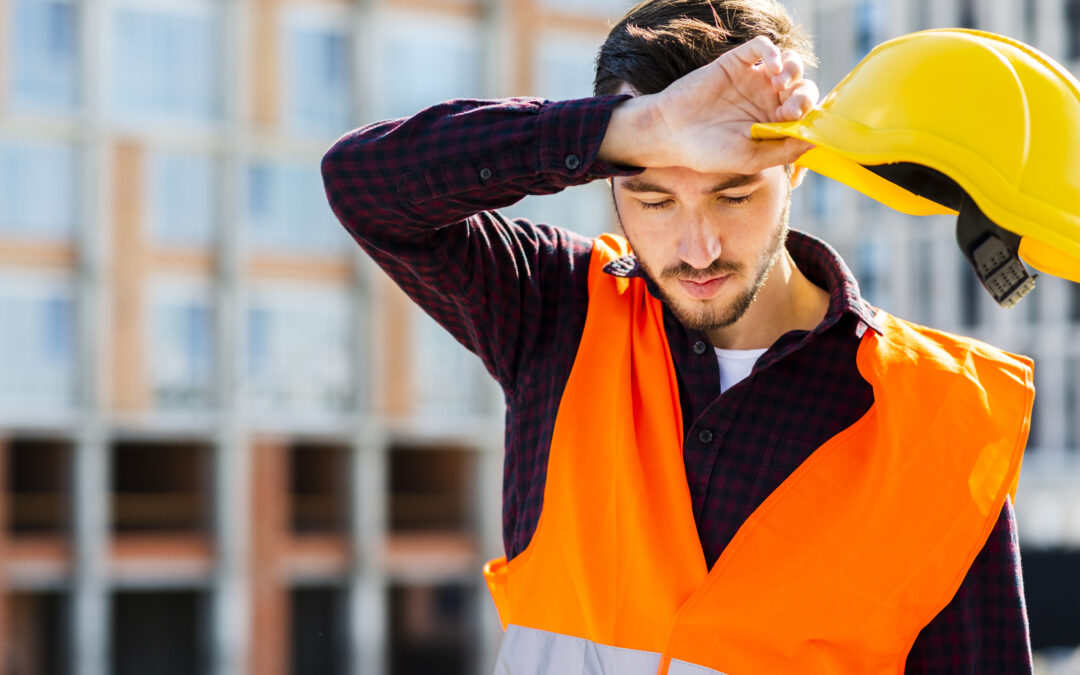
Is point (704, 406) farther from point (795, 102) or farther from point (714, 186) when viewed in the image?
point (795, 102)

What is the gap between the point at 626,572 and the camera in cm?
204

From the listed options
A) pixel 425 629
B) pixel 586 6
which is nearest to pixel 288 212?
pixel 586 6

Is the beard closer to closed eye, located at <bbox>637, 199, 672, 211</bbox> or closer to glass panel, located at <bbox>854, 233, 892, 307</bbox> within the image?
closed eye, located at <bbox>637, 199, 672, 211</bbox>

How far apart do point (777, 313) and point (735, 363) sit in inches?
5.0

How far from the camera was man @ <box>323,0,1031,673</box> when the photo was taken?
6.47ft

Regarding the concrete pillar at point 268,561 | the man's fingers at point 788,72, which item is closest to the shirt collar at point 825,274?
the man's fingers at point 788,72

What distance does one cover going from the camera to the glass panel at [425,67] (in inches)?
832

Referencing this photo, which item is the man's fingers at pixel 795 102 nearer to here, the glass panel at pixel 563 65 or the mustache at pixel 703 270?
the mustache at pixel 703 270

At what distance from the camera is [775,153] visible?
195 centimetres

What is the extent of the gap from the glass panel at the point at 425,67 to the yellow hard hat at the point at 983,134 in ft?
63.3

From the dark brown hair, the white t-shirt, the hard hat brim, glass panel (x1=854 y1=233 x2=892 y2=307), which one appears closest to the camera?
the hard hat brim

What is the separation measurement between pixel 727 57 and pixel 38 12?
62.1 feet

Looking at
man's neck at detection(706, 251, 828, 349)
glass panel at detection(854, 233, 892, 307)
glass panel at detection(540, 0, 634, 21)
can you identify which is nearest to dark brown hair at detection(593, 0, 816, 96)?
man's neck at detection(706, 251, 828, 349)

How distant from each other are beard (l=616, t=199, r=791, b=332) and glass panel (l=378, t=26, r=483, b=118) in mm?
Result: 19093
